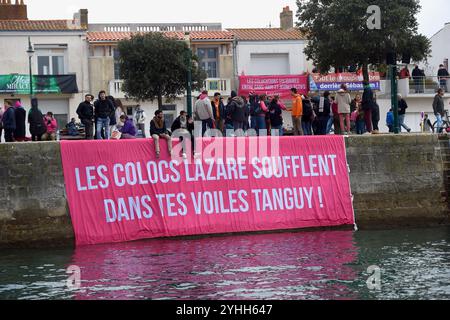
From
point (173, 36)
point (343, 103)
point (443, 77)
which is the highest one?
point (173, 36)

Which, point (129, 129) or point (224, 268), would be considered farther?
point (129, 129)

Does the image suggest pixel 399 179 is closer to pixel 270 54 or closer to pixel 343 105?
pixel 343 105

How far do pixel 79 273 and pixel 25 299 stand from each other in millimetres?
2715

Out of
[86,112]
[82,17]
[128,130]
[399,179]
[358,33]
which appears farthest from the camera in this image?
[82,17]

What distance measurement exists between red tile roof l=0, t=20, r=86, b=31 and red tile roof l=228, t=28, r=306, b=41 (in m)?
9.61

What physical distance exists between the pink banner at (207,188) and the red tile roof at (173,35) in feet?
90.3

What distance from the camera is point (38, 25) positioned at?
5262cm

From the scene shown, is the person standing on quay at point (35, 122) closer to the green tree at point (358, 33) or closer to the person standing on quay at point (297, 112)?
the person standing on quay at point (297, 112)

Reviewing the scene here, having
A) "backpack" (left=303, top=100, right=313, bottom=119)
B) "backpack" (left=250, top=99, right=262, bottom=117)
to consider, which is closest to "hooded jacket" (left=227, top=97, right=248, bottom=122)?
"backpack" (left=250, top=99, right=262, bottom=117)

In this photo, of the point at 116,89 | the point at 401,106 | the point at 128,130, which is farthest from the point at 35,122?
the point at 116,89

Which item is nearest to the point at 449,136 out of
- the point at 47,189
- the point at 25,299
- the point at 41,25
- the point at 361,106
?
the point at 361,106

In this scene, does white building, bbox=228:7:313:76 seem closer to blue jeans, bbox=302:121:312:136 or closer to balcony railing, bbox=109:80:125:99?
balcony railing, bbox=109:80:125:99

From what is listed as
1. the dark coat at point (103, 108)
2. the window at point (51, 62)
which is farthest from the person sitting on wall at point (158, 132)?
the window at point (51, 62)

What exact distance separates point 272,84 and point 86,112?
2823 centimetres
